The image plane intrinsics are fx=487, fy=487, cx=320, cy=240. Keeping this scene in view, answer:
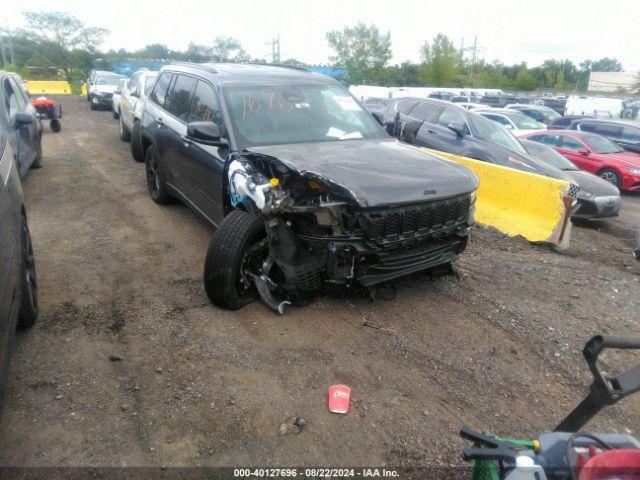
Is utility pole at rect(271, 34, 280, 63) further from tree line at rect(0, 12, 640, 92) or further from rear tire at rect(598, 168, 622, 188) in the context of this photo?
rear tire at rect(598, 168, 622, 188)

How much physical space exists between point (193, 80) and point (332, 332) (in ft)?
11.3

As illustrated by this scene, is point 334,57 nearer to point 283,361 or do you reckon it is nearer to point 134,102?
point 134,102

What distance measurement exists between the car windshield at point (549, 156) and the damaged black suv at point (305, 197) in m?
5.34

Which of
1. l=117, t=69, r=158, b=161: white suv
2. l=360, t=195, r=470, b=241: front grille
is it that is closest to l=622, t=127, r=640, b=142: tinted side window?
l=360, t=195, r=470, b=241: front grille

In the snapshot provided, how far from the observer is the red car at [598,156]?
1058cm

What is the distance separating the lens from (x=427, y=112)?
9.98 meters

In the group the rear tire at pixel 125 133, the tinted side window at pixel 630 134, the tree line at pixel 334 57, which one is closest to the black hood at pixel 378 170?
the rear tire at pixel 125 133

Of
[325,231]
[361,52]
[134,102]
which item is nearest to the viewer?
[325,231]

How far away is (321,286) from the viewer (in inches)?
154

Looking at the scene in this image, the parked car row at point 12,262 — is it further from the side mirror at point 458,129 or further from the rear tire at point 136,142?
the side mirror at point 458,129

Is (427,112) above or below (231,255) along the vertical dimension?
above

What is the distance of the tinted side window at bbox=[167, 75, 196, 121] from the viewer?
559 centimetres

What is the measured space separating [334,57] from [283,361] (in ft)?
171

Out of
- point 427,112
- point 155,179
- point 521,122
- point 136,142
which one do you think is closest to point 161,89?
point 155,179
